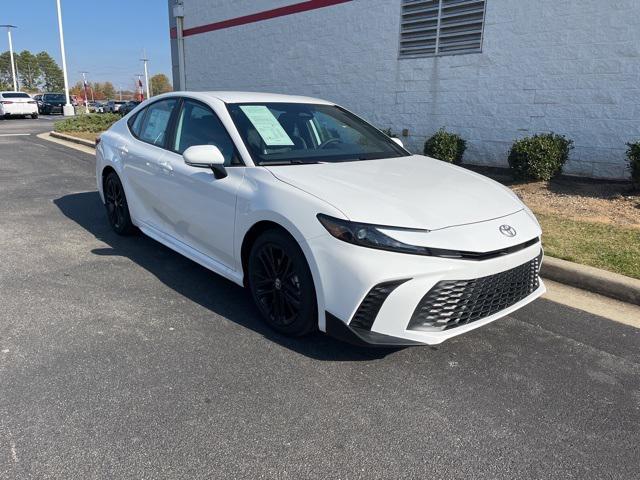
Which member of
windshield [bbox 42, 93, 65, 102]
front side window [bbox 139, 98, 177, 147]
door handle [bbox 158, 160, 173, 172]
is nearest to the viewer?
door handle [bbox 158, 160, 173, 172]

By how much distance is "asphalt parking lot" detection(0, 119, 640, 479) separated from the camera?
2.26 metres

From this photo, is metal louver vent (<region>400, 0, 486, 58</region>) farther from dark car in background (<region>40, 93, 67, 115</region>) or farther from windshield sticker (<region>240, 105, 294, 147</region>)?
dark car in background (<region>40, 93, 67, 115</region>)

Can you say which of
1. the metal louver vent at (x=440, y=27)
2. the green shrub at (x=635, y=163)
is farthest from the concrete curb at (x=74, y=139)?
the green shrub at (x=635, y=163)

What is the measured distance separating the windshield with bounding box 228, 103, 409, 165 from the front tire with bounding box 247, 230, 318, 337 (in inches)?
25.5

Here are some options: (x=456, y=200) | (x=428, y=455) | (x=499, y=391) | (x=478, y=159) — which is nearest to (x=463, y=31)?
(x=478, y=159)

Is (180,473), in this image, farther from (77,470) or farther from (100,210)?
(100,210)

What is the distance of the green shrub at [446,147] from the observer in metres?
9.07

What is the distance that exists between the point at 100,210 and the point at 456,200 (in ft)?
16.8

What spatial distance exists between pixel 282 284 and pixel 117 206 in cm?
289

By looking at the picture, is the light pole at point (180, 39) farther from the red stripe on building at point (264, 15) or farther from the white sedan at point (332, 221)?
the white sedan at point (332, 221)

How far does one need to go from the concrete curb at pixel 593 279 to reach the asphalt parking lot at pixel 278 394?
49cm

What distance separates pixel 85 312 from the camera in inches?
A: 144

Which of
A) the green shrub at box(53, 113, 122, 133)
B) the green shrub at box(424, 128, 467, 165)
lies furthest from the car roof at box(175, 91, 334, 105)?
the green shrub at box(53, 113, 122, 133)

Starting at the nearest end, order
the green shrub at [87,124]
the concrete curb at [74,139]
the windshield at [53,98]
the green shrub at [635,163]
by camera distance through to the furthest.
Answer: the green shrub at [635,163]
the concrete curb at [74,139]
the green shrub at [87,124]
the windshield at [53,98]
